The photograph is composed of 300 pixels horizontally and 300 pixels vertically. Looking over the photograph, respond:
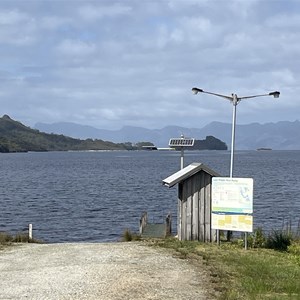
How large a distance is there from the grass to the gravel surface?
490 mm

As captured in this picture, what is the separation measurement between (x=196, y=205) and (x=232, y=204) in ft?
5.44

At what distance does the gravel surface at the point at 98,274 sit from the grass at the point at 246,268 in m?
0.49

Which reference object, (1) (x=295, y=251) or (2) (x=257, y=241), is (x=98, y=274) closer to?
(1) (x=295, y=251)

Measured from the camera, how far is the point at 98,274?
1252 cm

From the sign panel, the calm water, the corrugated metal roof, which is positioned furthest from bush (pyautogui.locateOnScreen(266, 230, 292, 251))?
the calm water

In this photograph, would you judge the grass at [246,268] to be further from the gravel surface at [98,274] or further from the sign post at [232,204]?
the sign post at [232,204]

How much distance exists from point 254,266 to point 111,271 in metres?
3.75

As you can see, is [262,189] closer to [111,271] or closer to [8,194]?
[8,194]

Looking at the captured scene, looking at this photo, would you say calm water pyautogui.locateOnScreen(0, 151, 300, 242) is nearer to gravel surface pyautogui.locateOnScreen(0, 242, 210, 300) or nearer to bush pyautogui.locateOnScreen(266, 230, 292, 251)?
bush pyautogui.locateOnScreen(266, 230, 292, 251)

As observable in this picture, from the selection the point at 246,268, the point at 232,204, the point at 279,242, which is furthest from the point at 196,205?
the point at 246,268

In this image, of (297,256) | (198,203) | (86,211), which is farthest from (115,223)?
(297,256)

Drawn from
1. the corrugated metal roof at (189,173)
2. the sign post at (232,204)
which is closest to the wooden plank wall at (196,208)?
the corrugated metal roof at (189,173)

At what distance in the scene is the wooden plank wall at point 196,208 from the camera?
63.0 feet

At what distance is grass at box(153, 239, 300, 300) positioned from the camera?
36.8 feet
